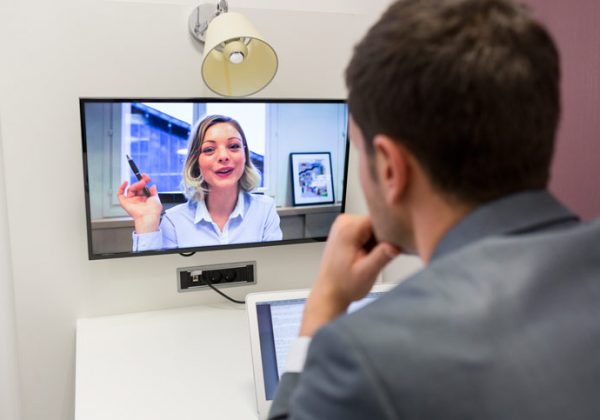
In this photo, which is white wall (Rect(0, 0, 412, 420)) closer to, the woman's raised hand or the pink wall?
the woman's raised hand

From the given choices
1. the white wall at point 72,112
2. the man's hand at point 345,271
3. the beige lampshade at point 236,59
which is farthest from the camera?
the white wall at point 72,112

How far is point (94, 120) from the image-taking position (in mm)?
1709

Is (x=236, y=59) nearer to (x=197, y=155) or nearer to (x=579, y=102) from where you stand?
(x=197, y=155)

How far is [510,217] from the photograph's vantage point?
0.66 metres

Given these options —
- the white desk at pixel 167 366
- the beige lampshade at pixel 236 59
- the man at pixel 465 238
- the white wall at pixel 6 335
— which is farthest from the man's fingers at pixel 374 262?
the white wall at pixel 6 335

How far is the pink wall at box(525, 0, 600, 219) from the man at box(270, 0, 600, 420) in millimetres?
665

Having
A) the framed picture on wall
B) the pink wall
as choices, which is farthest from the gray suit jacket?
the framed picture on wall

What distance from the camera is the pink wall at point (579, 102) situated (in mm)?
1271

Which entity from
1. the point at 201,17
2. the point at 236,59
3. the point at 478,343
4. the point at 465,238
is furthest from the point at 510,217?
the point at 201,17

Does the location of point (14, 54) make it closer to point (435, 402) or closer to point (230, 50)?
point (230, 50)

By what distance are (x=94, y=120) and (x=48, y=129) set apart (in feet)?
0.60

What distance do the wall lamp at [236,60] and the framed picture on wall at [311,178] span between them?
11.3 inches

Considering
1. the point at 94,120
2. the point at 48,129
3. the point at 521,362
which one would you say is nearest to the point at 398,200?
the point at 521,362

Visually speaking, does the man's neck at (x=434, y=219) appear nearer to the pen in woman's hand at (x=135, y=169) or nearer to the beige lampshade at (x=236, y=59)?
the beige lampshade at (x=236, y=59)
